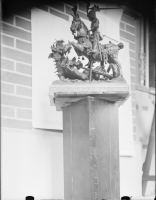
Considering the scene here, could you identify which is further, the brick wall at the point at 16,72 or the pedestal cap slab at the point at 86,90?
the brick wall at the point at 16,72

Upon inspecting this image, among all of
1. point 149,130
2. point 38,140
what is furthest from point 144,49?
point 38,140

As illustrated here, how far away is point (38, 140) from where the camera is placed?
6.48 feet

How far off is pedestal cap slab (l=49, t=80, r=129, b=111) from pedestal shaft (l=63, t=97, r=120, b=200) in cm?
3

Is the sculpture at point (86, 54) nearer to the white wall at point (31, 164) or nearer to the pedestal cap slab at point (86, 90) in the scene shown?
the pedestal cap slab at point (86, 90)

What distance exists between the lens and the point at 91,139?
4.90 ft

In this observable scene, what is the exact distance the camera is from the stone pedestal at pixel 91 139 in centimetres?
149

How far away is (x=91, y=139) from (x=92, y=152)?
2.1 inches

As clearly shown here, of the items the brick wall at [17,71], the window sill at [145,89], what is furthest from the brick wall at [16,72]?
the window sill at [145,89]

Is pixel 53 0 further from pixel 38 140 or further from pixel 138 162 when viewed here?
pixel 138 162

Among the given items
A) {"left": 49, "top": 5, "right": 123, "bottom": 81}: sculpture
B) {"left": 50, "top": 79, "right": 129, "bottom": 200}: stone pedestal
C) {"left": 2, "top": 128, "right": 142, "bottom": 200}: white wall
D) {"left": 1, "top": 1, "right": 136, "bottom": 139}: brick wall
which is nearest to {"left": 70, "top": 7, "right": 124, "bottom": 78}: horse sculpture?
{"left": 49, "top": 5, "right": 123, "bottom": 81}: sculpture

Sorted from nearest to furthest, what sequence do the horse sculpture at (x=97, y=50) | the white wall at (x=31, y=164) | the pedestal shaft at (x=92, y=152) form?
the pedestal shaft at (x=92, y=152) → the horse sculpture at (x=97, y=50) → the white wall at (x=31, y=164)

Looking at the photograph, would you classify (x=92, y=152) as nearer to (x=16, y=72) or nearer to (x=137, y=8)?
(x=16, y=72)

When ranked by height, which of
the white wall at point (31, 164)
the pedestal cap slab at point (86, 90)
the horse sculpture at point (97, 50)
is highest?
the horse sculpture at point (97, 50)

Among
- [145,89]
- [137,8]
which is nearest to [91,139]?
[145,89]
